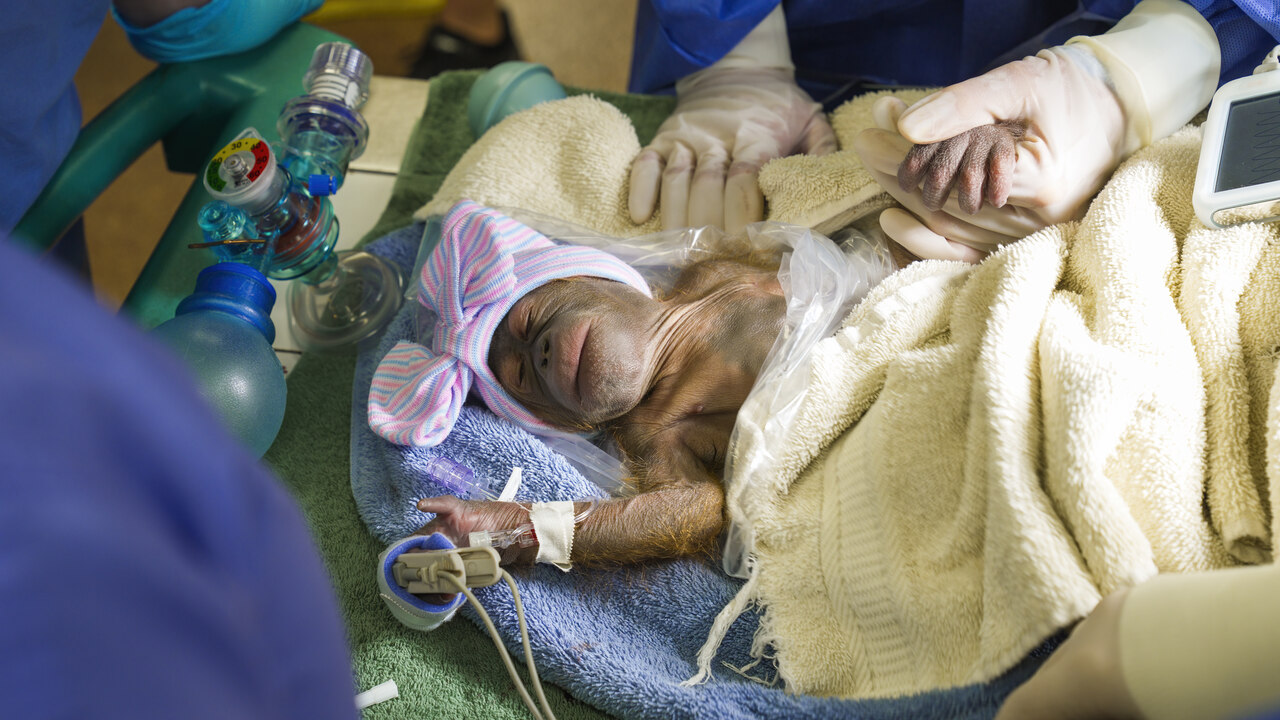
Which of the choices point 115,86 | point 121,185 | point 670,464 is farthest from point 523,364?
point 115,86

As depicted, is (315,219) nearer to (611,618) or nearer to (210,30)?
(210,30)

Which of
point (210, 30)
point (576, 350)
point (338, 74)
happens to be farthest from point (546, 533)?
point (210, 30)

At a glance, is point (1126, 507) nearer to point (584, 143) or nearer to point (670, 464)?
point (670, 464)

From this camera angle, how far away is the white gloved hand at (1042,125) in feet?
2.88

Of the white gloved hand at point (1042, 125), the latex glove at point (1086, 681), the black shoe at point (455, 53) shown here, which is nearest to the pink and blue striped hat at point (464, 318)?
the white gloved hand at point (1042, 125)

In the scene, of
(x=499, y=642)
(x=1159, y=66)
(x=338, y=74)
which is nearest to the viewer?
(x=499, y=642)

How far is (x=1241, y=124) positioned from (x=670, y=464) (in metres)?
0.71

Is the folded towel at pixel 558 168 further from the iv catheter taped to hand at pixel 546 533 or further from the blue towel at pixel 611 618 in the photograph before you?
the iv catheter taped to hand at pixel 546 533

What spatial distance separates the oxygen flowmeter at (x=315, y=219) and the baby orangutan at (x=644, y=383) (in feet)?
1.01

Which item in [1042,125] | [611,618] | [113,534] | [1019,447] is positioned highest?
[113,534]

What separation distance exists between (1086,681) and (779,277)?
620 millimetres

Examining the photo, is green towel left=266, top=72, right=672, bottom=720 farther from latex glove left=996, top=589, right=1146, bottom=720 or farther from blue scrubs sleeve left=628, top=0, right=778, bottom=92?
latex glove left=996, top=589, right=1146, bottom=720

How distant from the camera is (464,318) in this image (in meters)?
1.05

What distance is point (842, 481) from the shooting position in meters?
0.87
